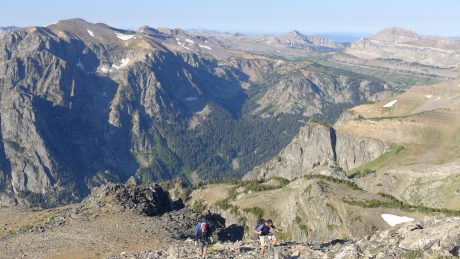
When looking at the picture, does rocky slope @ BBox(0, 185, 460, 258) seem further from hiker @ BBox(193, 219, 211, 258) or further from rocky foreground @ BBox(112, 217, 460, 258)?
hiker @ BBox(193, 219, 211, 258)

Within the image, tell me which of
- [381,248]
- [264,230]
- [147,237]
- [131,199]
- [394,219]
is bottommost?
[394,219]

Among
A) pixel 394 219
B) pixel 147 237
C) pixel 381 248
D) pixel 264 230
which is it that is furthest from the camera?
pixel 394 219

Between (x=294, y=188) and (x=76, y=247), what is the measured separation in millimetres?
62715

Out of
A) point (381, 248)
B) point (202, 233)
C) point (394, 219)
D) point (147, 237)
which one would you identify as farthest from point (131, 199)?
point (381, 248)

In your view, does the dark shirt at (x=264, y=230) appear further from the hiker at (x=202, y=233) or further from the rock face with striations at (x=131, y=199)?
the rock face with striations at (x=131, y=199)

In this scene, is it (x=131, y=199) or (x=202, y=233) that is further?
(x=131, y=199)

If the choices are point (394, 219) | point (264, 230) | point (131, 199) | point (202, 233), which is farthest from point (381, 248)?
point (131, 199)

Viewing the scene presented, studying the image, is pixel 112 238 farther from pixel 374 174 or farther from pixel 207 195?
pixel 374 174

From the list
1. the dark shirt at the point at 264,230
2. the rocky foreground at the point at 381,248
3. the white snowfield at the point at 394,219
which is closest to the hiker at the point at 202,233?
the rocky foreground at the point at 381,248

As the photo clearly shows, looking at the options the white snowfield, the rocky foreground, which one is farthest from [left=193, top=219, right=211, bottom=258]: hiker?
the white snowfield

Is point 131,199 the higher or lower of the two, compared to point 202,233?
lower

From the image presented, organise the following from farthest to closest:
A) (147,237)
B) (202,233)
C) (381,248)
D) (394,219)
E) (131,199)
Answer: (131,199), (394,219), (147,237), (202,233), (381,248)

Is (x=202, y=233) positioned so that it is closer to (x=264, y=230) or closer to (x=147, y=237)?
(x=264, y=230)

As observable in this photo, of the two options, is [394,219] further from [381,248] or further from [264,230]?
[264,230]
